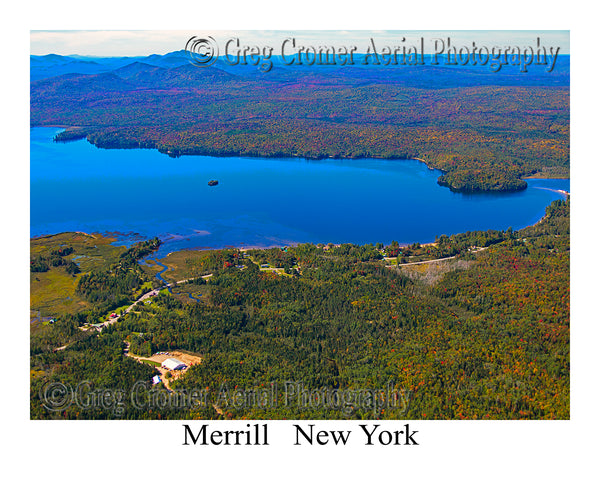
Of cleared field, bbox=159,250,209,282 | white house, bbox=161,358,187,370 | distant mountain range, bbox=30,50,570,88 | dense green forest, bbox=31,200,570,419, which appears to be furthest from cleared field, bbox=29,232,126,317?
distant mountain range, bbox=30,50,570,88

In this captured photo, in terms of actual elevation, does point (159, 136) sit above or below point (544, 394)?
above

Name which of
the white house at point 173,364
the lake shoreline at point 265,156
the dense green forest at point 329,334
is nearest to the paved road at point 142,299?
the dense green forest at point 329,334

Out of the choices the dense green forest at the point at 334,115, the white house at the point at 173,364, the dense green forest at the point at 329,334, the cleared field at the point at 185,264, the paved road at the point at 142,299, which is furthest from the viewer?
the dense green forest at the point at 334,115

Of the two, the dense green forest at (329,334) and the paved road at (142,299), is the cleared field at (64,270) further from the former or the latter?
the paved road at (142,299)

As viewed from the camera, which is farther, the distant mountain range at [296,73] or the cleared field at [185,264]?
the distant mountain range at [296,73]

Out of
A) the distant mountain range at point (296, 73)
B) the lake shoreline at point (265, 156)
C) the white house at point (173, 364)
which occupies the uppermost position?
the distant mountain range at point (296, 73)

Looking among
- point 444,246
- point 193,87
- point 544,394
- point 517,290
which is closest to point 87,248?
point 444,246

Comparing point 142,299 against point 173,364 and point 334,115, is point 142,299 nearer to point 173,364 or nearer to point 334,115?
point 173,364

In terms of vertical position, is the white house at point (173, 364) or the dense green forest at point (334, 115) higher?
the dense green forest at point (334, 115)

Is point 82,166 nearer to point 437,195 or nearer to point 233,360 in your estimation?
point 437,195
